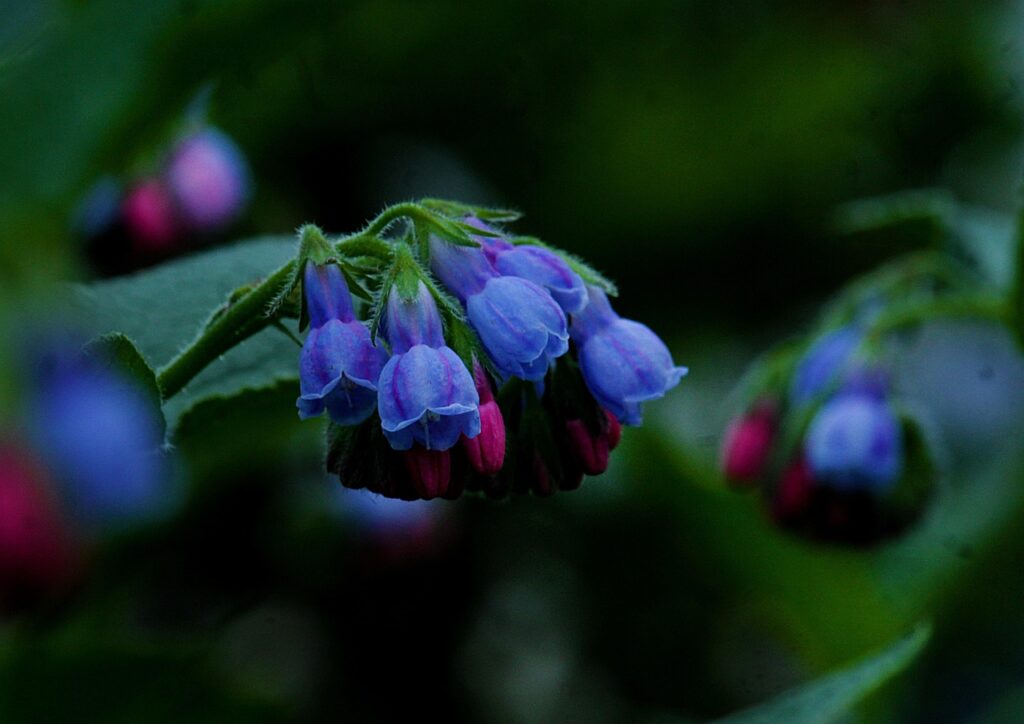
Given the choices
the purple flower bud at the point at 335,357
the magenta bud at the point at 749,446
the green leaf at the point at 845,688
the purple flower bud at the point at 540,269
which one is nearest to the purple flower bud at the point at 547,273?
the purple flower bud at the point at 540,269

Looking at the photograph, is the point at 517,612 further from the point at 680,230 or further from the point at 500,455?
the point at 500,455

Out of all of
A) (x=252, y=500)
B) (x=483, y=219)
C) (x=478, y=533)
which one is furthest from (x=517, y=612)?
(x=483, y=219)

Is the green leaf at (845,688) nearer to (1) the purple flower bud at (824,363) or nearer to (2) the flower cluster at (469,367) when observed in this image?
(2) the flower cluster at (469,367)

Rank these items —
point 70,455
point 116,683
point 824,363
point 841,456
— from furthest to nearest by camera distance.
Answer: point 824,363 → point 841,456 → point 116,683 → point 70,455

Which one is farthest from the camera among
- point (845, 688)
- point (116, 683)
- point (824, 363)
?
point (824, 363)

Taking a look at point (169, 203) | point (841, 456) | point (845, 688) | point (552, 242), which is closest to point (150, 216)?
point (169, 203)

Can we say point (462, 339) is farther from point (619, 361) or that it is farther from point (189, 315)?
point (189, 315)

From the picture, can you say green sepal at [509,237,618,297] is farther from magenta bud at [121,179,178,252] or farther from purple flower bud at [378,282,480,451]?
magenta bud at [121,179,178,252]
